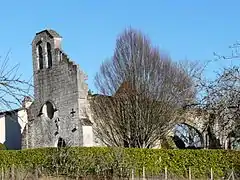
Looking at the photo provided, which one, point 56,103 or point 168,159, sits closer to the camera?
point 168,159

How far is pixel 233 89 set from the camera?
9398mm

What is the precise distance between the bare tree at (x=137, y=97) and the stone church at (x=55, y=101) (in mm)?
1799

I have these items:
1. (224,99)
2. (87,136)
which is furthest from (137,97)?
(224,99)

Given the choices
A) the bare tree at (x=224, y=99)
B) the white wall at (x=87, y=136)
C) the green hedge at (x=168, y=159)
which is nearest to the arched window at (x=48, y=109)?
the white wall at (x=87, y=136)

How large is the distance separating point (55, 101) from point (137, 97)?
25.3 feet

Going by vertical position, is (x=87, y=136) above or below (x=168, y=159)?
above

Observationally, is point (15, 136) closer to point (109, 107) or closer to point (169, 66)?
point (109, 107)

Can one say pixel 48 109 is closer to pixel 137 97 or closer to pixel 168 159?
pixel 137 97

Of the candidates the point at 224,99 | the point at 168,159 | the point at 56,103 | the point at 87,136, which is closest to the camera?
the point at 224,99

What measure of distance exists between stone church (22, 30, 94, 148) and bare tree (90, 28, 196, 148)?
1799 mm

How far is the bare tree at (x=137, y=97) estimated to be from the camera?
151ft

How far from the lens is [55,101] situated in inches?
1945

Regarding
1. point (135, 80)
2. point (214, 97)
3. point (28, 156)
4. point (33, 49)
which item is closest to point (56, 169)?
point (28, 156)

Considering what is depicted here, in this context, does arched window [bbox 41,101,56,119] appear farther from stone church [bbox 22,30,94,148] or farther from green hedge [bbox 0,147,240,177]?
green hedge [bbox 0,147,240,177]
